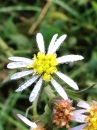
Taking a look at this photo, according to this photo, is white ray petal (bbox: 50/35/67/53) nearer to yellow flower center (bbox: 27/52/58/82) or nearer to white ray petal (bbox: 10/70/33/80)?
yellow flower center (bbox: 27/52/58/82)

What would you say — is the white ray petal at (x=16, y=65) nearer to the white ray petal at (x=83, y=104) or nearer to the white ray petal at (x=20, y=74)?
the white ray petal at (x=20, y=74)

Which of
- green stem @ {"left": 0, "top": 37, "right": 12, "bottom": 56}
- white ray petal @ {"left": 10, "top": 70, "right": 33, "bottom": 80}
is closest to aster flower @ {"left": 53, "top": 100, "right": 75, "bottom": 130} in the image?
white ray petal @ {"left": 10, "top": 70, "right": 33, "bottom": 80}

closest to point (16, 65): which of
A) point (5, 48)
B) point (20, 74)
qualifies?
point (20, 74)

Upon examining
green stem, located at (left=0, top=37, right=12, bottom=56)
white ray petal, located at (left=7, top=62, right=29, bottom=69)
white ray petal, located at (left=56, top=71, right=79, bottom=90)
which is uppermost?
green stem, located at (left=0, top=37, right=12, bottom=56)

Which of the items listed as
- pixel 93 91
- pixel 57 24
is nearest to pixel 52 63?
pixel 93 91

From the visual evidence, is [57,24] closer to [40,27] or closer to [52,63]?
[40,27]
